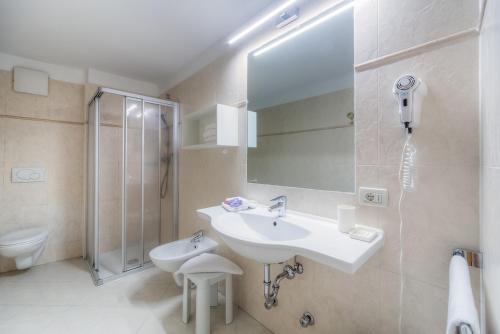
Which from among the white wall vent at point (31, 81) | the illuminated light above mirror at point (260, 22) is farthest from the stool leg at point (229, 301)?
the white wall vent at point (31, 81)

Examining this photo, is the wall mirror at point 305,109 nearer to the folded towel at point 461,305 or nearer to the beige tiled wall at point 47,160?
the folded towel at point 461,305

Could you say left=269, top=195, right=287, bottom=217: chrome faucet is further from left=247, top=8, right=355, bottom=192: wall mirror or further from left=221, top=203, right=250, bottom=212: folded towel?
left=221, top=203, right=250, bottom=212: folded towel

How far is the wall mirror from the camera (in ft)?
3.77

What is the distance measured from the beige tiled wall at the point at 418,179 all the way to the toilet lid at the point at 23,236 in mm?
2582

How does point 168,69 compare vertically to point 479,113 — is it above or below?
above

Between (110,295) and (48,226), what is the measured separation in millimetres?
1339

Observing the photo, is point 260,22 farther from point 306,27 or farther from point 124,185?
point 124,185

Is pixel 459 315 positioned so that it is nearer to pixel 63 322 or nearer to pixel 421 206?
pixel 421 206

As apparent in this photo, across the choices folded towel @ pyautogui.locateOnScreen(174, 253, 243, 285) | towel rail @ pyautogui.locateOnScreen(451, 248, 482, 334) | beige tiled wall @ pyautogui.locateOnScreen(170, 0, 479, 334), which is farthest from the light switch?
→ towel rail @ pyautogui.locateOnScreen(451, 248, 482, 334)

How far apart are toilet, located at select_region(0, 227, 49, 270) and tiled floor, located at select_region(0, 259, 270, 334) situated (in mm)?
171

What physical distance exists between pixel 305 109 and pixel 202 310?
4.95ft

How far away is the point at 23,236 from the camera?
214 cm

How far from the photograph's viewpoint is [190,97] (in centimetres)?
234

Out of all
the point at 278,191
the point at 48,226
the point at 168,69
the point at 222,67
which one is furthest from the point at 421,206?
the point at 48,226
